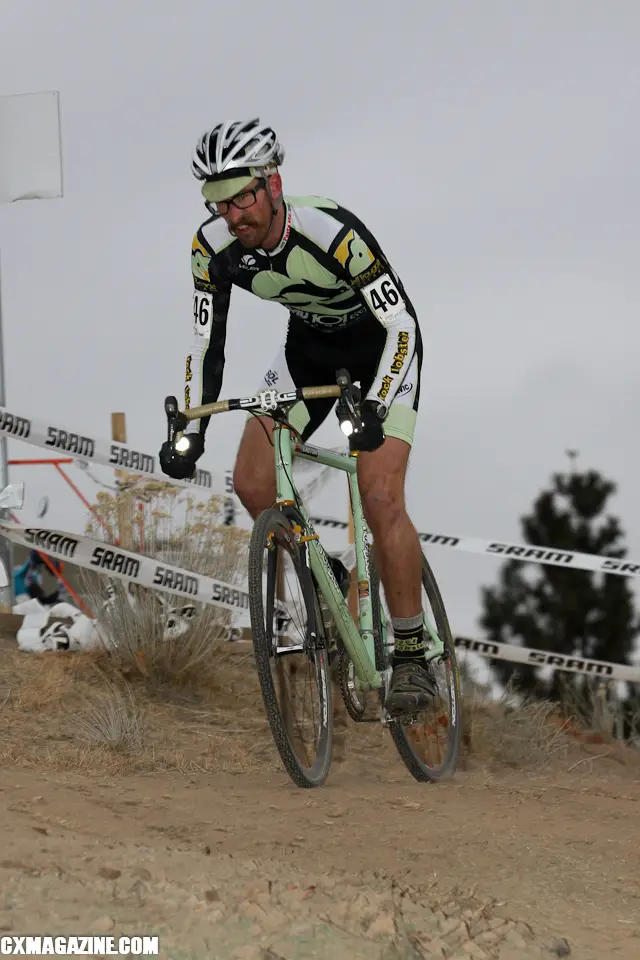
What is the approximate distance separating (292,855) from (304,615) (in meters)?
1.23

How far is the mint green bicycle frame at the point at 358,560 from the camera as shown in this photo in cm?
495

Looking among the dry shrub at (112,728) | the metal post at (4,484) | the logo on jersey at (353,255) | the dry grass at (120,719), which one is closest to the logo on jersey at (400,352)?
the logo on jersey at (353,255)

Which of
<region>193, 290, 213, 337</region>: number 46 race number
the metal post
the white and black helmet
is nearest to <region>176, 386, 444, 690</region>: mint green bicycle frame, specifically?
<region>193, 290, 213, 337</region>: number 46 race number

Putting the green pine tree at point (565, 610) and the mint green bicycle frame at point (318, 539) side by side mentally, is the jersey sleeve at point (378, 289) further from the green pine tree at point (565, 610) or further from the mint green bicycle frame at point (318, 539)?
the green pine tree at point (565, 610)

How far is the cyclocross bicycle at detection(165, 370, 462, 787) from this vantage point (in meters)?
4.71

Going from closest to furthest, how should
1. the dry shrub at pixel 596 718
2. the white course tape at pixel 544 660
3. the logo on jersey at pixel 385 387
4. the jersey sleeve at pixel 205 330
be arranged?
the logo on jersey at pixel 385 387 → the jersey sleeve at pixel 205 330 → the white course tape at pixel 544 660 → the dry shrub at pixel 596 718

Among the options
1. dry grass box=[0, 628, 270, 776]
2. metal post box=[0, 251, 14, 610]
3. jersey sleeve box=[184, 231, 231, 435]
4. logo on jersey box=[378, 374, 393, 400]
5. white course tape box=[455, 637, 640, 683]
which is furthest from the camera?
white course tape box=[455, 637, 640, 683]

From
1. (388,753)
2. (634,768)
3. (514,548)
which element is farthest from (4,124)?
(634,768)

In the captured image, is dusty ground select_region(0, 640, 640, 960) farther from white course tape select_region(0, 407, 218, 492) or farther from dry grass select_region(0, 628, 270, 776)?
white course tape select_region(0, 407, 218, 492)

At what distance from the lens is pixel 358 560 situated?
18.1 ft

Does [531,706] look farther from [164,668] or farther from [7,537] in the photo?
[7,537]

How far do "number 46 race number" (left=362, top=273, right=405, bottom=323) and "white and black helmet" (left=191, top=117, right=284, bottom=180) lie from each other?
26.7 inches

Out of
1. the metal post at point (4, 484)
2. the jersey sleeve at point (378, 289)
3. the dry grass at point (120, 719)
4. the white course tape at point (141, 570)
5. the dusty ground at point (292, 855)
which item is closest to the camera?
the dusty ground at point (292, 855)

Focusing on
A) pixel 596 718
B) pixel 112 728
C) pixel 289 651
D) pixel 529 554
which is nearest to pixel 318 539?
pixel 289 651
